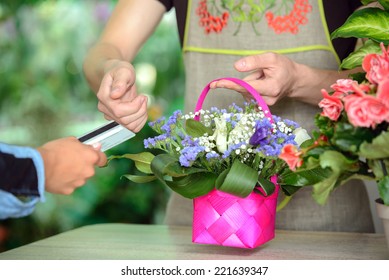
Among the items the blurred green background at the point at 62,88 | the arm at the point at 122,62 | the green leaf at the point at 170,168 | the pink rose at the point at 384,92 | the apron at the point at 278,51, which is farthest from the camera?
the blurred green background at the point at 62,88

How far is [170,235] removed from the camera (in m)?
1.35

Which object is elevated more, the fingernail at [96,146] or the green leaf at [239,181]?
the fingernail at [96,146]

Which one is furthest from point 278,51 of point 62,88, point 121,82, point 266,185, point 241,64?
point 62,88

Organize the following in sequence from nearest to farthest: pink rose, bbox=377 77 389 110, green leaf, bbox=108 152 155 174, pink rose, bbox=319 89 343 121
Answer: pink rose, bbox=377 77 389 110 → pink rose, bbox=319 89 343 121 → green leaf, bbox=108 152 155 174

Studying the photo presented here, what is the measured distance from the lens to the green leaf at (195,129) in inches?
44.3

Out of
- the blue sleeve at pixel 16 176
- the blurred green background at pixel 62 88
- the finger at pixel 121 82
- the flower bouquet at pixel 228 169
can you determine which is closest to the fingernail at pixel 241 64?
the flower bouquet at pixel 228 169

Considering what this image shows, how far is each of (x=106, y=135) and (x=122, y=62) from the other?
0.29m

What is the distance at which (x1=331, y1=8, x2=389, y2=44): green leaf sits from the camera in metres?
1.00

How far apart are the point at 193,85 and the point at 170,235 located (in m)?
0.45

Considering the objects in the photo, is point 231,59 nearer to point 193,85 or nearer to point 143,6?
point 193,85

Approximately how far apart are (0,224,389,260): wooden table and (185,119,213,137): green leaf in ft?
0.72

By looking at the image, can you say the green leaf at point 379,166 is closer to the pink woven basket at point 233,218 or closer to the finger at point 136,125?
the pink woven basket at point 233,218

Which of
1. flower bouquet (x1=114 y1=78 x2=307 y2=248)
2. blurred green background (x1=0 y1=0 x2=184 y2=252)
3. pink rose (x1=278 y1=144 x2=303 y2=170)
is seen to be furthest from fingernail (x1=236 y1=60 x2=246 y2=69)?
blurred green background (x1=0 y1=0 x2=184 y2=252)

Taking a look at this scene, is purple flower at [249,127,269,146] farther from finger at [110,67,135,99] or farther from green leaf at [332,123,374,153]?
finger at [110,67,135,99]
